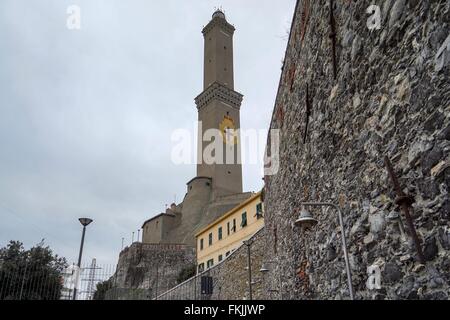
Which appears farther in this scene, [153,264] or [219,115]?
[219,115]

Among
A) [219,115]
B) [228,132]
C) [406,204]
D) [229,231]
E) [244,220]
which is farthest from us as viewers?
[219,115]

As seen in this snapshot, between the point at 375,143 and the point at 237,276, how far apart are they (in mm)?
13272

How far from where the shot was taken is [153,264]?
40.0 metres

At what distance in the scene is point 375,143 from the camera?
12.0 ft

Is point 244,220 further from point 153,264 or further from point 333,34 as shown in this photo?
point 333,34

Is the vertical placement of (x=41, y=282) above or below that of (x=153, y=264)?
below

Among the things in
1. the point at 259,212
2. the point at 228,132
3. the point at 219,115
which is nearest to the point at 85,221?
the point at 259,212

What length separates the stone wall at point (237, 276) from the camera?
14.5 m

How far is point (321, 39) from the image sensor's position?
541 centimetres

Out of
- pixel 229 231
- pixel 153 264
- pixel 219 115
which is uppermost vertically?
pixel 219 115

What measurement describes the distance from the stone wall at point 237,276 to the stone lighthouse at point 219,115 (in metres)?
25.1

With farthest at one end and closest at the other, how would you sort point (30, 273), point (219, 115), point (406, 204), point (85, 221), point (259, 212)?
point (219, 115)
point (259, 212)
point (30, 273)
point (85, 221)
point (406, 204)

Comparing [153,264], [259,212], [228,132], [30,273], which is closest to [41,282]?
[30,273]

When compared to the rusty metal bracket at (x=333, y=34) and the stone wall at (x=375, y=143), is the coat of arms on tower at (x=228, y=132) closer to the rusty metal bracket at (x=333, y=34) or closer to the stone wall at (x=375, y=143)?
the stone wall at (x=375, y=143)
